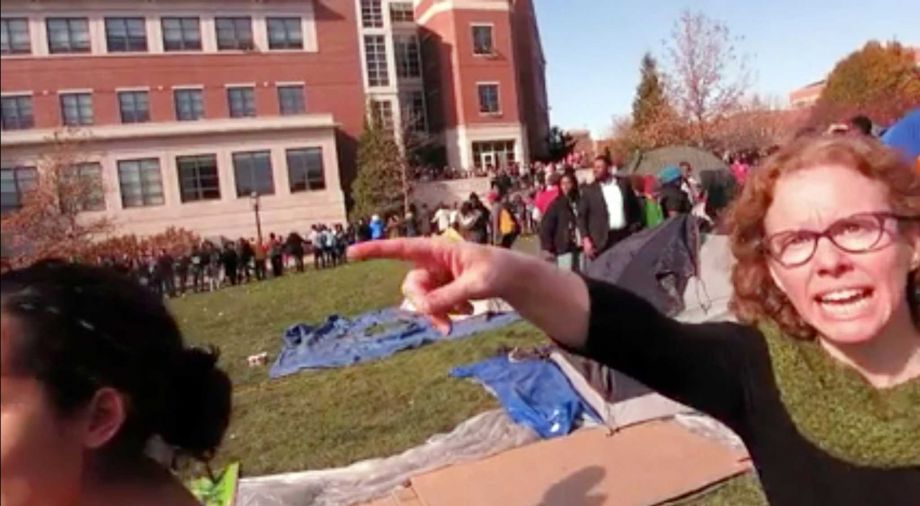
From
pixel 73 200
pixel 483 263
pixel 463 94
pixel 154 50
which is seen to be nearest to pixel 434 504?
pixel 483 263

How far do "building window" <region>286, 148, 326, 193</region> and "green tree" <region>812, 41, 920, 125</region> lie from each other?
21.5 m

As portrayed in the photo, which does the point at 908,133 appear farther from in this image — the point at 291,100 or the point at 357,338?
the point at 291,100

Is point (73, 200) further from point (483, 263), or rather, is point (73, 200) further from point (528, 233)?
point (528, 233)

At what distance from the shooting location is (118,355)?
1.24m

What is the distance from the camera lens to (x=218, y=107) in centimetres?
3375

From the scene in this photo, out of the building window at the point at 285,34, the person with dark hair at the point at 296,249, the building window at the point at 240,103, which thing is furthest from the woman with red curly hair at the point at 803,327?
the building window at the point at 285,34

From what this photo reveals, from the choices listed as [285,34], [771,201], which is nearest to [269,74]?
[285,34]

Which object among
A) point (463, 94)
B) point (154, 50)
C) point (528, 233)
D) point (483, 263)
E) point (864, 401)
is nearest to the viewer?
point (483, 263)

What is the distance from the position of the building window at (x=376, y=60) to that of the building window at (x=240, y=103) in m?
8.69

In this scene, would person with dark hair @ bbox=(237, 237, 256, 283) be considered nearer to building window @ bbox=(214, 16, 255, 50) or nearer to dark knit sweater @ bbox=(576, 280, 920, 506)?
building window @ bbox=(214, 16, 255, 50)

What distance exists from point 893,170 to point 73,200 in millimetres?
7099

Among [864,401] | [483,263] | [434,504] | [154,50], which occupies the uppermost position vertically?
[154,50]

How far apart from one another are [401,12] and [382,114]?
25.6ft

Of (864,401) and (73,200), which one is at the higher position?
(73,200)
